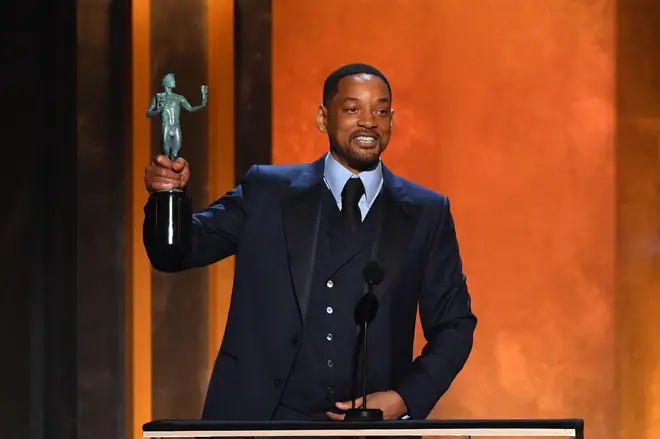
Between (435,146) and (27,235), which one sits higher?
(435,146)

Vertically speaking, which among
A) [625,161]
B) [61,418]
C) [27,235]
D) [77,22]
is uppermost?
[77,22]

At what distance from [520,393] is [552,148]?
2.93 ft

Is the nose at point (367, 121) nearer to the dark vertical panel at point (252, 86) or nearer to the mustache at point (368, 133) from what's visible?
the mustache at point (368, 133)

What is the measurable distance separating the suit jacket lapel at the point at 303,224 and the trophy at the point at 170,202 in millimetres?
264

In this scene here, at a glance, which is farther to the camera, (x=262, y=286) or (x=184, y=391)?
(x=184, y=391)

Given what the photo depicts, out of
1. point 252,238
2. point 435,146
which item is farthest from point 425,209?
point 435,146

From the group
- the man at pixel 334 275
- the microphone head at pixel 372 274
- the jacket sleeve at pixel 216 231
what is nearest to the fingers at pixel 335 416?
the man at pixel 334 275

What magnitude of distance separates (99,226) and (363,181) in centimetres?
164

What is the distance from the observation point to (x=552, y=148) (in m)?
4.09

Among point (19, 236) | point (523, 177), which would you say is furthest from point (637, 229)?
point (19, 236)

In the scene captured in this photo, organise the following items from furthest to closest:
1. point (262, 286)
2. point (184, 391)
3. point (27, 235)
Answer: point (184, 391), point (27, 235), point (262, 286)

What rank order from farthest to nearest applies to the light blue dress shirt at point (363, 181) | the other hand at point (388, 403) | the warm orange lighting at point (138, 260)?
the warm orange lighting at point (138, 260)
the light blue dress shirt at point (363, 181)
the other hand at point (388, 403)

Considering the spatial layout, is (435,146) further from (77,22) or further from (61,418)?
(61,418)

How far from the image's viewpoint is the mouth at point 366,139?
2.63m
